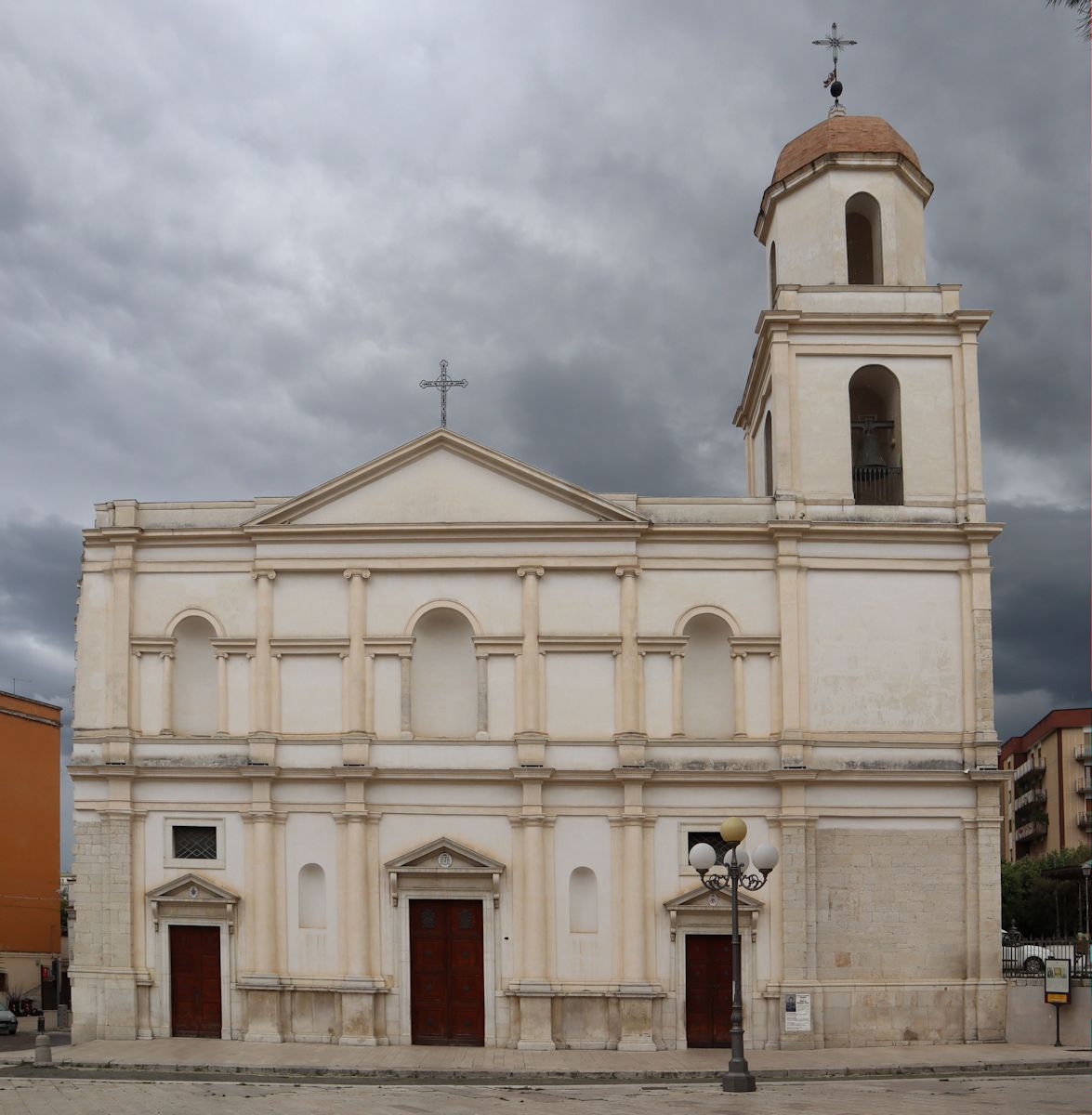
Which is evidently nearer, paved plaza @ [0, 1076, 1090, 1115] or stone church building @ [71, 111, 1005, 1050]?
paved plaza @ [0, 1076, 1090, 1115]

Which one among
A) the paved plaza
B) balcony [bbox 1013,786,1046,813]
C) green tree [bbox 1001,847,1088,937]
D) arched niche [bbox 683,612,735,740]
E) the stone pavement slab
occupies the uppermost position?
arched niche [bbox 683,612,735,740]

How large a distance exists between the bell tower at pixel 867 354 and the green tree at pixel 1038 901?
34.8 m

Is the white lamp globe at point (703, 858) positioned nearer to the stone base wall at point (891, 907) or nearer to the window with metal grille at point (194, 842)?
the stone base wall at point (891, 907)

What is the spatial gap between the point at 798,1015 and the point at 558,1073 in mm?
5410

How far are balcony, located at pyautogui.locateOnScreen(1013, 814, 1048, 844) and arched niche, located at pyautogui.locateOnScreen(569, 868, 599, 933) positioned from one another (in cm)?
5598

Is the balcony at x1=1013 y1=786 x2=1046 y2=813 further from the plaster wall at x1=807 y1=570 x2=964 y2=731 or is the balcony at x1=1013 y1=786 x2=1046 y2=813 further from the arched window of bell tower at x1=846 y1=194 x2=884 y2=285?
the plaster wall at x1=807 y1=570 x2=964 y2=731

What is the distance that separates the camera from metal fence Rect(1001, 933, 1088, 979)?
29844mm

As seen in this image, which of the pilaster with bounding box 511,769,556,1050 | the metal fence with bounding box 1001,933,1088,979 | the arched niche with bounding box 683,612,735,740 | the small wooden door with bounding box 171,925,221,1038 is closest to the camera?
the pilaster with bounding box 511,769,556,1050

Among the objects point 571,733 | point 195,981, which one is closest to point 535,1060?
point 571,733

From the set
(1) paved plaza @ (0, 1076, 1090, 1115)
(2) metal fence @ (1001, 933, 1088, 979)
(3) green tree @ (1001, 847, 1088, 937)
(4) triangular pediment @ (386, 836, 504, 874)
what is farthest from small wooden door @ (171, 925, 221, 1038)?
(3) green tree @ (1001, 847, 1088, 937)

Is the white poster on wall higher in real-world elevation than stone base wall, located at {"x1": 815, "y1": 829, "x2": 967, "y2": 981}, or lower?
lower

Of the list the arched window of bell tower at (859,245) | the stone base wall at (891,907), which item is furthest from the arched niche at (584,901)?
the arched window of bell tower at (859,245)

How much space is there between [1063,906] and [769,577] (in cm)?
3867

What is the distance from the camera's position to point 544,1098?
23.0 meters
